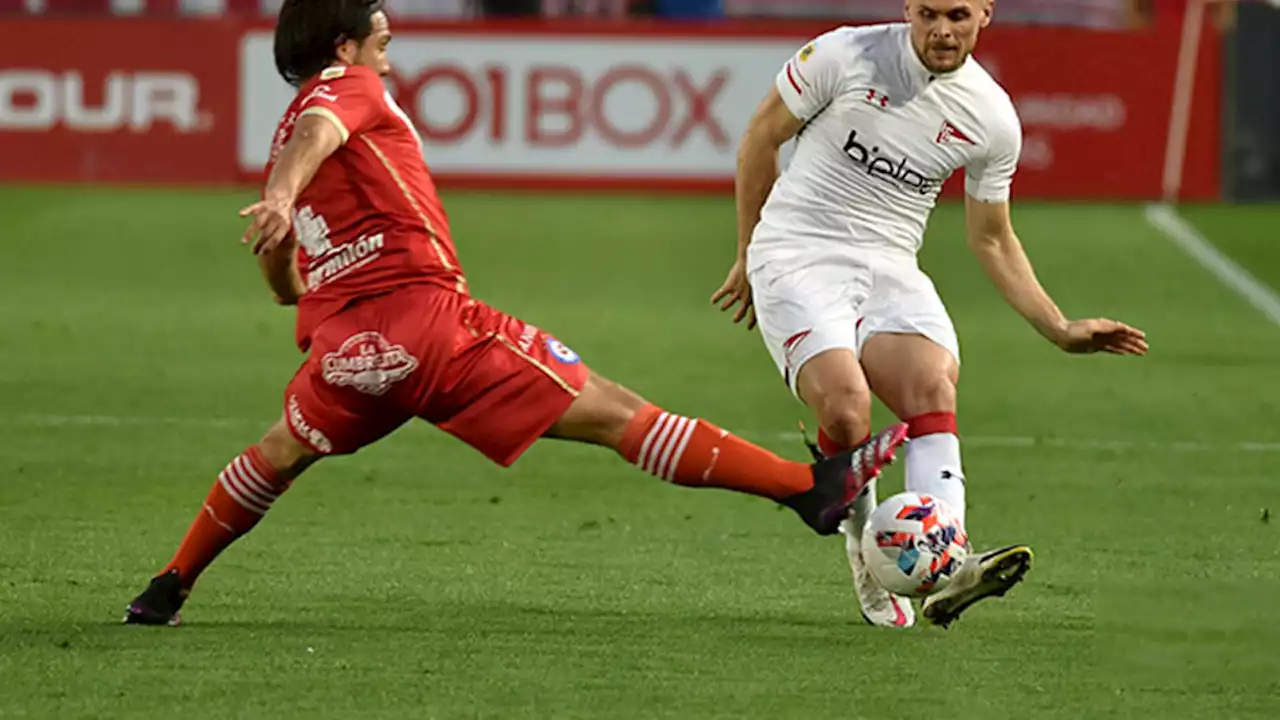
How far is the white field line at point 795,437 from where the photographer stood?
9.96 metres

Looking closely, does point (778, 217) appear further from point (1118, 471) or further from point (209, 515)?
point (1118, 471)

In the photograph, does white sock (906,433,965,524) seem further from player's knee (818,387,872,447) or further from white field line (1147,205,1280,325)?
white field line (1147,205,1280,325)

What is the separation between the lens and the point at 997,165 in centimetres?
680

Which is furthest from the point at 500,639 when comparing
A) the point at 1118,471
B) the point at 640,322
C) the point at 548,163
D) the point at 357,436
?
the point at 548,163

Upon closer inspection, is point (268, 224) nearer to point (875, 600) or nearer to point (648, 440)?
point (648, 440)

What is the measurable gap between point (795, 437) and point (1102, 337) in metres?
3.77

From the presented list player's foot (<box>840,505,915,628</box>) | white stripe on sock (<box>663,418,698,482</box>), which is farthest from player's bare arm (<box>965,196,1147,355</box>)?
white stripe on sock (<box>663,418,698,482</box>)

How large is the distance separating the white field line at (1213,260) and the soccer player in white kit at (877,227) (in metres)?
8.18

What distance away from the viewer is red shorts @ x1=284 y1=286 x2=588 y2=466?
6.08 m

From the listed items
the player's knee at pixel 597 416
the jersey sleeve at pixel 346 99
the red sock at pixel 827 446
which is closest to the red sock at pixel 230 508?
the player's knee at pixel 597 416

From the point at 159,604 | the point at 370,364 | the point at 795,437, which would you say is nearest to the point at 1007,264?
the point at 370,364

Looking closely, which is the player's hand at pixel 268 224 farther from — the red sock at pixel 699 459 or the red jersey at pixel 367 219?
the red sock at pixel 699 459

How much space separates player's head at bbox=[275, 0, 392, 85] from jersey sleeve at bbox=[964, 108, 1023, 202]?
166 centimetres

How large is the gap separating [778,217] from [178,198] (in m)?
13.6
